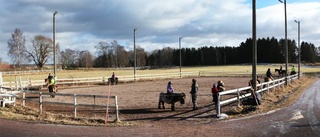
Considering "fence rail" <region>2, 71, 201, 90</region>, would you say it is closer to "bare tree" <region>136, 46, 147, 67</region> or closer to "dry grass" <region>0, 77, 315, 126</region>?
"dry grass" <region>0, 77, 315, 126</region>

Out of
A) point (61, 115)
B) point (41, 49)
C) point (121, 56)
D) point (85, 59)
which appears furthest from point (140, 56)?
point (61, 115)

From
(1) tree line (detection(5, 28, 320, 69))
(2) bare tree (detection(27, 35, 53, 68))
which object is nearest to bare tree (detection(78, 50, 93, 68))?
(1) tree line (detection(5, 28, 320, 69))

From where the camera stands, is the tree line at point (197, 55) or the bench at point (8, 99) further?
the tree line at point (197, 55)

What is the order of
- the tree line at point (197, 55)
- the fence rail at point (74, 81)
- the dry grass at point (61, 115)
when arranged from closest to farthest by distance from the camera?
the dry grass at point (61, 115) < the fence rail at point (74, 81) < the tree line at point (197, 55)

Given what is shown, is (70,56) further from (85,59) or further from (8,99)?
(8,99)

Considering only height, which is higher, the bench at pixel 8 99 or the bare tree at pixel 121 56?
the bare tree at pixel 121 56

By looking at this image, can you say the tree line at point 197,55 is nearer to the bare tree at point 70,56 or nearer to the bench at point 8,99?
the bare tree at point 70,56

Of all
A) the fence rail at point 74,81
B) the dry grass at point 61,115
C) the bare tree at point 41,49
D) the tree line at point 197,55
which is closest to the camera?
the dry grass at point 61,115

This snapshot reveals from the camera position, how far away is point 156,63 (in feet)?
614

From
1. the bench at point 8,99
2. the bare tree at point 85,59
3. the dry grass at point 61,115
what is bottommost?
the dry grass at point 61,115

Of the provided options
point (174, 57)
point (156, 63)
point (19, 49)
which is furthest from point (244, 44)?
point (19, 49)

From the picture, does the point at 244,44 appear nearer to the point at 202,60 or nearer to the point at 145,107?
the point at 202,60

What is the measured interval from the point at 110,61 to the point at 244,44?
60.7 meters

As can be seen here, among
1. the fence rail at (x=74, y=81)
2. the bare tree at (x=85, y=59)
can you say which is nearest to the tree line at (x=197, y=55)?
the bare tree at (x=85, y=59)
